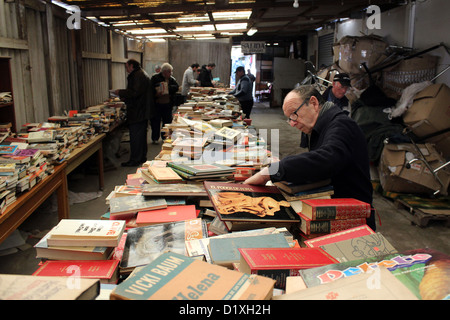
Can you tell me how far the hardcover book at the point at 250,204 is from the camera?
1826 mm

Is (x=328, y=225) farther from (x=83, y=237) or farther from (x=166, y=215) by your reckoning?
(x=83, y=237)

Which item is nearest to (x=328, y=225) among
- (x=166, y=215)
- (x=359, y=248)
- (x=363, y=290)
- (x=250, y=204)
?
(x=359, y=248)

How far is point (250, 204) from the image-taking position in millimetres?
1979

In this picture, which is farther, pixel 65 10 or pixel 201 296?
pixel 65 10

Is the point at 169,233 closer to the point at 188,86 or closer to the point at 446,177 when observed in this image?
the point at 446,177

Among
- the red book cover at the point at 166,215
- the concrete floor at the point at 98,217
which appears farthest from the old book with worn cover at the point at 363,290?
the concrete floor at the point at 98,217

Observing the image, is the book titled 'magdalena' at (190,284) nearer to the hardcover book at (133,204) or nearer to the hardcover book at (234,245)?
the hardcover book at (234,245)

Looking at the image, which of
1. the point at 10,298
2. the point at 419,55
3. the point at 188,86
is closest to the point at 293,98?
the point at 10,298

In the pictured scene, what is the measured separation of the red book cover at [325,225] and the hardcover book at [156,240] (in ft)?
1.71

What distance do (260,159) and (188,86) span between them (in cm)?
876

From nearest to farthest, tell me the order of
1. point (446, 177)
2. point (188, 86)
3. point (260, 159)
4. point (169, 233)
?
point (169, 233) → point (260, 159) → point (446, 177) → point (188, 86)

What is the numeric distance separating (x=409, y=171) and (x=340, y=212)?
13.6 feet

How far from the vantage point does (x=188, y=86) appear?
11.6m

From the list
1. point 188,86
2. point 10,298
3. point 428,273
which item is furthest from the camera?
point 188,86
